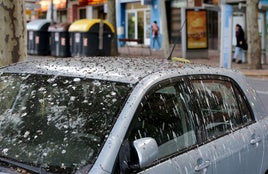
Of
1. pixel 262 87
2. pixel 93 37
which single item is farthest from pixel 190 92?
pixel 93 37

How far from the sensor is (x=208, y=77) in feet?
12.4

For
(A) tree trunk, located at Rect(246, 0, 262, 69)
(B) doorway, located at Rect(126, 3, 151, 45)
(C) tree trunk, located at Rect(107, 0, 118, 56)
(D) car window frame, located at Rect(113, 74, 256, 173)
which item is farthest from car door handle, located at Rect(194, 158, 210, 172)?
(B) doorway, located at Rect(126, 3, 151, 45)

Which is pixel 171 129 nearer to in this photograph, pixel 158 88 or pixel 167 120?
pixel 167 120

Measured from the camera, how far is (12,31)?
591 centimetres

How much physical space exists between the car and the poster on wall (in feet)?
60.1

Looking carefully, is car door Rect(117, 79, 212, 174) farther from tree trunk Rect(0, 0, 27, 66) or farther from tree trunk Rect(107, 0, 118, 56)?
tree trunk Rect(107, 0, 118, 56)

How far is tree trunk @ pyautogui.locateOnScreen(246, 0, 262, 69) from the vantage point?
17578 millimetres

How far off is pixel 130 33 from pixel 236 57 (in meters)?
13.9

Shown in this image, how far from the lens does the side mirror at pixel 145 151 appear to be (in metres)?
2.62

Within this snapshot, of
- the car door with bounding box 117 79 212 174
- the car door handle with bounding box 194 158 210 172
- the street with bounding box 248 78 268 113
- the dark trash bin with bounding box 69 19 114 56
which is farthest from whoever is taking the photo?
the dark trash bin with bounding box 69 19 114 56

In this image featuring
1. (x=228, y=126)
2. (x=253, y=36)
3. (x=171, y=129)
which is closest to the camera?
(x=171, y=129)

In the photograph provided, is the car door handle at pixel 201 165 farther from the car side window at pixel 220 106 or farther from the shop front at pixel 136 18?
the shop front at pixel 136 18

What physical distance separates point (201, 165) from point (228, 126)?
0.72 metres

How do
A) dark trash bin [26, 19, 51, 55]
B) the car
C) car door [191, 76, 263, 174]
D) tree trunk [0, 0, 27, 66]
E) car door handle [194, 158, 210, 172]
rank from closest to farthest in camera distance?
1. the car
2. car door handle [194, 158, 210, 172]
3. car door [191, 76, 263, 174]
4. tree trunk [0, 0, 27, 66]
5. dark trash bin [26, 19, 51, 55]
